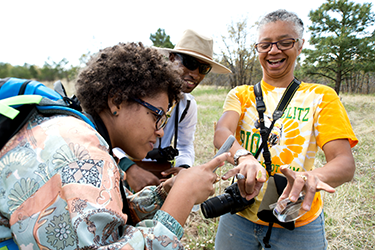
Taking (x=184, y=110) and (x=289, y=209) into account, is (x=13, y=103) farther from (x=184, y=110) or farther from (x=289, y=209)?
(x=184, y=110)

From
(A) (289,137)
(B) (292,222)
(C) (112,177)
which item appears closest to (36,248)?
(C) (112,177)

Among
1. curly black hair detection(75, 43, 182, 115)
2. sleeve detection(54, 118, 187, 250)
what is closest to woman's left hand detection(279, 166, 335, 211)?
sleeve detection(54, 118, 187, 250)

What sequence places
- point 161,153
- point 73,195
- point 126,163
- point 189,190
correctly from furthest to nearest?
point 161,153 → point 126,163 → point 189,190 → point 73,195

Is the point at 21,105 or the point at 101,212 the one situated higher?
the point at 21,105

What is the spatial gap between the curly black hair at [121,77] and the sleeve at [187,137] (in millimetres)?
1330

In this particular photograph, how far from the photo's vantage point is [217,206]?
1.57 meters

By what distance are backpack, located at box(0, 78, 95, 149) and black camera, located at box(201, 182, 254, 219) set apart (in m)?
1.00

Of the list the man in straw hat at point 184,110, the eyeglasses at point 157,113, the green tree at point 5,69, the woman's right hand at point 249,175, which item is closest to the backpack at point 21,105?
the eyeglasses at point 157,113

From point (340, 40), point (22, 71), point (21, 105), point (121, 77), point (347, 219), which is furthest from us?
point (22, 71)

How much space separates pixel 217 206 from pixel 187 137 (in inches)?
55.5

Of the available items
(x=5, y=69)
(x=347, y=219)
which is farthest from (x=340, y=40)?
(x=5, y=69)

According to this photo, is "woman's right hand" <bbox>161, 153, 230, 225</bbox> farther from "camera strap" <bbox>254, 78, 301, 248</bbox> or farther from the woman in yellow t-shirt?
"camera strap" <bbox>254, 78, 301, 248</bbox>

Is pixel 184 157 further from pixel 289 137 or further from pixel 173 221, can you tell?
pixel 173 221

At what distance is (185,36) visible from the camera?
2.73 metres
